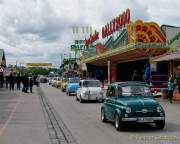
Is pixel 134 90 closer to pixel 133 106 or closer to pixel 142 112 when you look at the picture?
pixel 133 106

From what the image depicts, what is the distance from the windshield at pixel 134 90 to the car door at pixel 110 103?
1.35 ft

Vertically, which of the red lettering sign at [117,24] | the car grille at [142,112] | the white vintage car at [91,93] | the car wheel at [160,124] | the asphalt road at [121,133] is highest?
the red lettering sign at [117,24]

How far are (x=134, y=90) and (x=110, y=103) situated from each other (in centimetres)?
107

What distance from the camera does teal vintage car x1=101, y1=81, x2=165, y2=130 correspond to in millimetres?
14852

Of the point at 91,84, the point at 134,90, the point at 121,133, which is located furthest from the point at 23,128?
the point at 91,84

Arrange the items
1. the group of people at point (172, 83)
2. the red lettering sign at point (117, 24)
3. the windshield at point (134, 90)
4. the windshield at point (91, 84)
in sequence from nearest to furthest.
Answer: the windshield at point (134, 90) < the group of people at point (172, 83) < the windshield at point (91, 84) < the red lettering sign at point (117, 24)

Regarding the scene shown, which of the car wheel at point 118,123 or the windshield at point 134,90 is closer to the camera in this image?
the car wheel at point 118,123

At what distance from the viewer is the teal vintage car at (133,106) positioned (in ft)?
48.7

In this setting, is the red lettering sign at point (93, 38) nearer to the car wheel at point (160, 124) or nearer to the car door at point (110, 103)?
the car door at point (110, 103)

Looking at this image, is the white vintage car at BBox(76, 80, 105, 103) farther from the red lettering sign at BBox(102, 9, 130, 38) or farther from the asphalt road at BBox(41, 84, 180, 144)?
the red lettering sign at BBox(102, 9, 130, 38)

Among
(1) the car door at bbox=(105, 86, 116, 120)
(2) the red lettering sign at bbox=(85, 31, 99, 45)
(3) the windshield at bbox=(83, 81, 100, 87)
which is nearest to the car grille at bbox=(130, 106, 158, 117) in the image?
(1) the car door at bbox=(105, 86, 116, 120)

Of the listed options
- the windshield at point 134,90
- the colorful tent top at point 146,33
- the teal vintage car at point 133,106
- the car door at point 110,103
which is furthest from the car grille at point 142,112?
the colorful tent top at point 146,33

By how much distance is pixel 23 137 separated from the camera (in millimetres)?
14070

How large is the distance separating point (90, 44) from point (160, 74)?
4332cm
